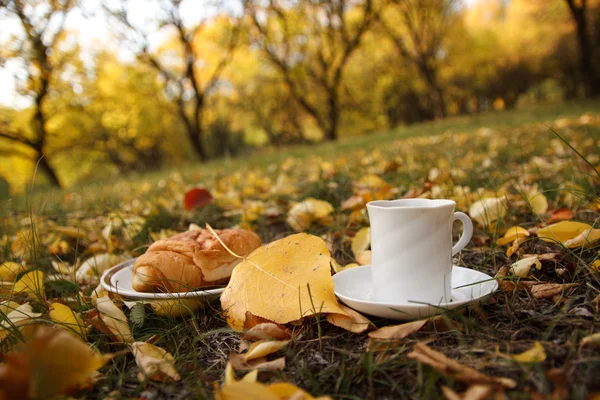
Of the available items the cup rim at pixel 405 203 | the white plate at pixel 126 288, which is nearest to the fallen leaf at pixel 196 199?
the white plate at pixel 126 288

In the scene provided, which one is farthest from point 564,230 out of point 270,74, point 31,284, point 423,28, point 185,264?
point 270,74

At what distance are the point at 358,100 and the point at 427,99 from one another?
5.14m

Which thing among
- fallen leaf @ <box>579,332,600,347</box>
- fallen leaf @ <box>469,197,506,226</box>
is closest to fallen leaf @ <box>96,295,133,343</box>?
fallen leaf @ <box>579,332,600,347</box>

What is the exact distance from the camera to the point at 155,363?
0.88 meters

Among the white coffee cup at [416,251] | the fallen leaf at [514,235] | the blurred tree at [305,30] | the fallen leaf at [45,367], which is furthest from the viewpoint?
the blurred tree at [305,30]

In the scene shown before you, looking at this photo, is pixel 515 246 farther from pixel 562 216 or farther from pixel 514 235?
pixel 562 216

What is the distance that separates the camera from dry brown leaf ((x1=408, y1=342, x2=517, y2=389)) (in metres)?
0.69

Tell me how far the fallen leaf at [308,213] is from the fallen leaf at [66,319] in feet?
3.20

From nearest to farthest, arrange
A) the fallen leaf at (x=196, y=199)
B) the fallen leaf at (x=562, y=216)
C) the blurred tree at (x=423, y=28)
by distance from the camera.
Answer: the fallen leaf at (x=562, y=216), the fallen leaf at (x=196, y=199), the blurred tree at (x=423, y=28)

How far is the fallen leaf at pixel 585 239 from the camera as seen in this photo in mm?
1132

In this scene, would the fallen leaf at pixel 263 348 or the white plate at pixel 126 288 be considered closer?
the fallen leaf at pixel 263 348

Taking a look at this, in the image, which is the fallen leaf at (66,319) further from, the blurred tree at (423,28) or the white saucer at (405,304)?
the blurred tree at (423,28)

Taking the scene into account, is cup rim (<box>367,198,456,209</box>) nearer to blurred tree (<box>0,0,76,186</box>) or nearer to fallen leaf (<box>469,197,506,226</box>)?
fallen leaf (<box>469,197,506,226</box>)

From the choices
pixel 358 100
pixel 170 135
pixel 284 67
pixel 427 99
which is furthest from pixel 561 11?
pixel 170 135
